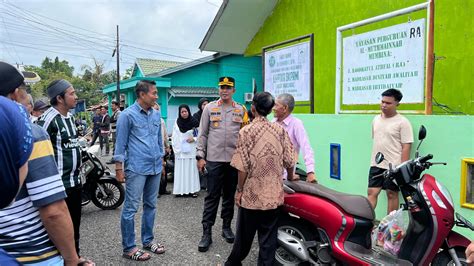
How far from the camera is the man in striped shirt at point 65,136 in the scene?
9.89ft

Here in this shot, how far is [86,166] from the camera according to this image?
5.16 meters

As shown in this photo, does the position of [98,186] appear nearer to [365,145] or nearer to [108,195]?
[108,195]

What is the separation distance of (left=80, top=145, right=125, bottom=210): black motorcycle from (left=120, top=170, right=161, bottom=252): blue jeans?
188 cm

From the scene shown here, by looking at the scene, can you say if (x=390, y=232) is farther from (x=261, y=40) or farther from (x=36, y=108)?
(x=261, y=40)

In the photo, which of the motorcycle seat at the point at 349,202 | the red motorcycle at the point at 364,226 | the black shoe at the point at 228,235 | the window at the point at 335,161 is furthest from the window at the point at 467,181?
the black shoe at the point at 228,235

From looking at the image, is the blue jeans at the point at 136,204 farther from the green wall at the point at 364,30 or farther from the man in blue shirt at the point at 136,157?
the green wall at the point at 364,30

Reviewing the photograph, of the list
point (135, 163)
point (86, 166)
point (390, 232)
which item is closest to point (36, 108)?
point (86, 166)

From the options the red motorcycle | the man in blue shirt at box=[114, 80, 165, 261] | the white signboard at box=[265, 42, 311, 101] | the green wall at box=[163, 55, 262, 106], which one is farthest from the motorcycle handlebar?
the green wall at box=[163, 55, 262, 106]

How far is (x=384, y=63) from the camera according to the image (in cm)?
453

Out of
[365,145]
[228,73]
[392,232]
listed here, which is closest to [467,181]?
[392,232]

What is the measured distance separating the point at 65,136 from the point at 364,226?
107 inches

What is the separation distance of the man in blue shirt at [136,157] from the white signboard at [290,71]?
10.9ft

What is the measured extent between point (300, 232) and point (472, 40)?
3179mm

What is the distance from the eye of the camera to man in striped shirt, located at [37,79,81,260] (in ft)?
9.89
